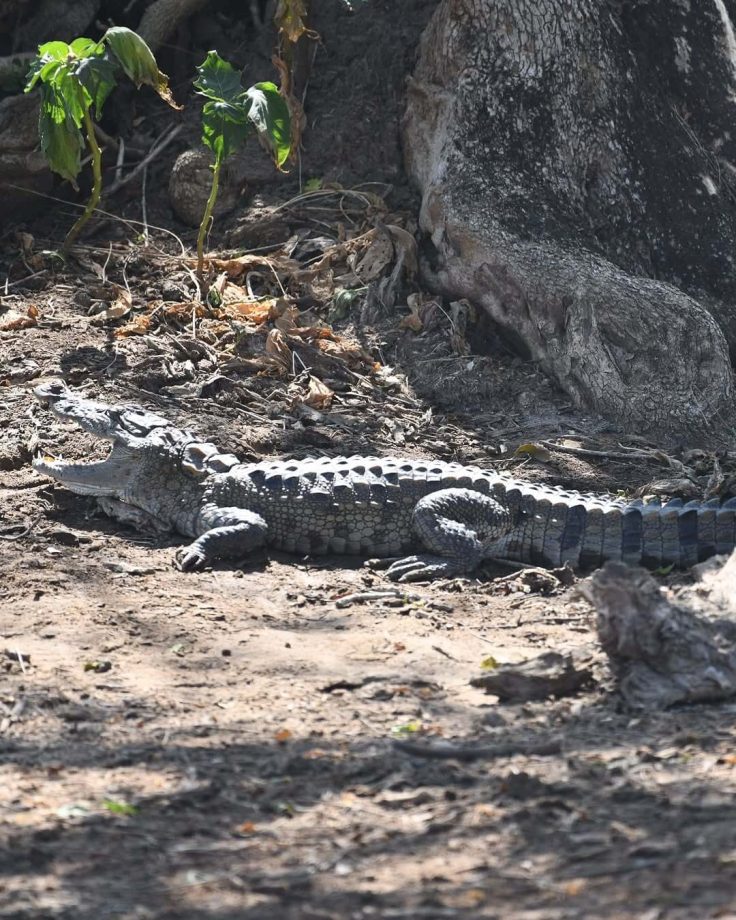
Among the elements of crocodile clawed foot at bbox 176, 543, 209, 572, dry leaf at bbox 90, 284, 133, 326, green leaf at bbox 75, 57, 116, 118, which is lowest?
crocodile clawed foot at bbox 176, 543, 209, 572

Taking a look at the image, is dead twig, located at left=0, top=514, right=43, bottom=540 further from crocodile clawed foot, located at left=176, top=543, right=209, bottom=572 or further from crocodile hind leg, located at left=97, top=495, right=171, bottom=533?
crocodile clawed foot, located at left=176, top=543, right=209, bottom=572

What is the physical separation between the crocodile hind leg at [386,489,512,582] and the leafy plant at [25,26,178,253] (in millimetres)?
3943

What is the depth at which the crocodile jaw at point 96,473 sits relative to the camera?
676cm

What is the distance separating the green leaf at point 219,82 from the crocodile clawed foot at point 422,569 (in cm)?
387

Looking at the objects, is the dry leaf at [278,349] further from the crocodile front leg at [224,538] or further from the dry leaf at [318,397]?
the crocodile front leg at [224,538]

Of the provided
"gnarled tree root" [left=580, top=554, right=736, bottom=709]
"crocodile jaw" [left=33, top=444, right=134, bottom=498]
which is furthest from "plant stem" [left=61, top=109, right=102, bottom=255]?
"gnarled tree root" [left=580, top=554, right=736, bottom=709]

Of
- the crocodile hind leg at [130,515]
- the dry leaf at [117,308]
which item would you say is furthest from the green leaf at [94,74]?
the crocodile hind leg at [130,515]

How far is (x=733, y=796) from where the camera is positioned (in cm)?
329

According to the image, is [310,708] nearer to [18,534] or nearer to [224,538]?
[224,538]

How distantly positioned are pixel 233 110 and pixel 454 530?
3738mm

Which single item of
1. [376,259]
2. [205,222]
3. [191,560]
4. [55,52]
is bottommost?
[191,560]

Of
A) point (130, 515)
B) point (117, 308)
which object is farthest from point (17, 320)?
point (130, 515)

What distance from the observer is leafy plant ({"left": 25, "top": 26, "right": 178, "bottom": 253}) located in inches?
323

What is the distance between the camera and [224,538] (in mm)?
6316
